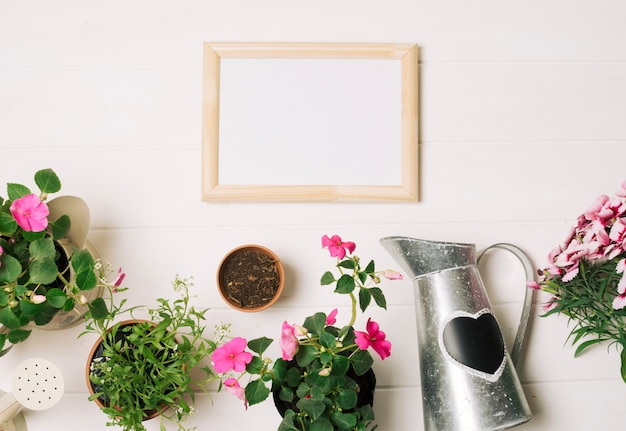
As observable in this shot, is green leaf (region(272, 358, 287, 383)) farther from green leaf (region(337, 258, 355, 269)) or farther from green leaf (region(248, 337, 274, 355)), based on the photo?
green leaf (region(337, 258, 355, 269))

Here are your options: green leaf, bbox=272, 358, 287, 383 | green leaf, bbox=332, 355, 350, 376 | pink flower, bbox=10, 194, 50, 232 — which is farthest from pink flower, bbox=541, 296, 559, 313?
pink flower, bbox=10, 194, 50, 232

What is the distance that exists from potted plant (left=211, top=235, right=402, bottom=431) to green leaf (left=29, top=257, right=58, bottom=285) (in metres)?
0.32

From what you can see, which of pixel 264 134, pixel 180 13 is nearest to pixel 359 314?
pixel 264 134

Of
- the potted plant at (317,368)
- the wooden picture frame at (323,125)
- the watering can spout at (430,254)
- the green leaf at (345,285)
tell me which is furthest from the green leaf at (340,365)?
the wooden picture frame at (323,125)

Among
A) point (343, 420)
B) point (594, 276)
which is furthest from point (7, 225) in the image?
point (594, 276)

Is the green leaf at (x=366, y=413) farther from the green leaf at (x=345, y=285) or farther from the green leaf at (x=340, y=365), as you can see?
the green leaf at (x=345, y=285)

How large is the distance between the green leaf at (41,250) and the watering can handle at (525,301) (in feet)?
2.72

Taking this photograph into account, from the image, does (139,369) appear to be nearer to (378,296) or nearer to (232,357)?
(232,357)

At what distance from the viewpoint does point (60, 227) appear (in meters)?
1.03

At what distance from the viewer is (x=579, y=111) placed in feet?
3.91

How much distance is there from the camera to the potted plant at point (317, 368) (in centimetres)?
94

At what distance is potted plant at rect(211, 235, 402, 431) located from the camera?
3.08ft

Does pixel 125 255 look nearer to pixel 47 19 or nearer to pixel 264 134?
pixel 264 134

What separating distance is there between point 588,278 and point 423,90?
1.65 feet
